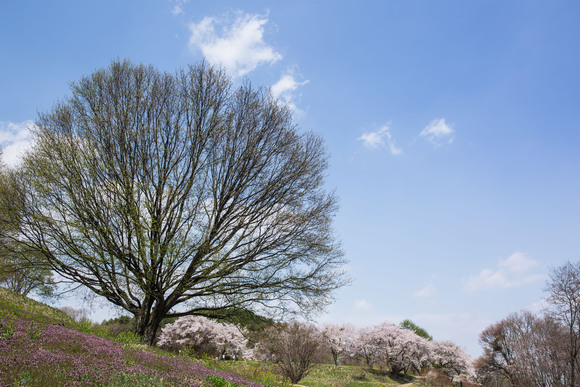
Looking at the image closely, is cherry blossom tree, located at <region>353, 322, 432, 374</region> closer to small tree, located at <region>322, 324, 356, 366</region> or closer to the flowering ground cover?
small tree, located at <region>322, 324, 356, 366</region>

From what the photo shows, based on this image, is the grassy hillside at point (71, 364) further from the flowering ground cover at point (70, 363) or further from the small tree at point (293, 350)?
the small tree at point (293, 350)

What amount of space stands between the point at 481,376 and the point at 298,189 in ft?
137

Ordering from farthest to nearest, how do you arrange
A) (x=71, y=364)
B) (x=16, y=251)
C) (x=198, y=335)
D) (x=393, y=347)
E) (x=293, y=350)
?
(x=393, y=347), (x=198, y=335), (x=293, y=350), (x=16, y=251), (x=71, y=364)

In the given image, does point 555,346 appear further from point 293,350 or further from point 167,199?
point 167,199

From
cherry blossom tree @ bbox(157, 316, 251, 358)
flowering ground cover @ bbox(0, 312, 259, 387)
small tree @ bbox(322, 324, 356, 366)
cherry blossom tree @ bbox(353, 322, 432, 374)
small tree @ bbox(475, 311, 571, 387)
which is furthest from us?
small tree @ bbox(322, 324, 356, 366)

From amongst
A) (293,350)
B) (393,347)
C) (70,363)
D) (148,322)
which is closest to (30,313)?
(148,322)

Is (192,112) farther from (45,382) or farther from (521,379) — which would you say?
(521,379)

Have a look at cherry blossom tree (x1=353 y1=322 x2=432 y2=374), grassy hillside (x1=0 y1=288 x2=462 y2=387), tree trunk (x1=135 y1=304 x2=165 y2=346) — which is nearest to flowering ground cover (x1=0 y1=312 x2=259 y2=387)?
grassy hillside (x1=0 y1=288 x2=462 y2=387)

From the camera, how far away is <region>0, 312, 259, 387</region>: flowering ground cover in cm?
487

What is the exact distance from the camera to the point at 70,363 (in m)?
5.65

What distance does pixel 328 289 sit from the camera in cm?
1455

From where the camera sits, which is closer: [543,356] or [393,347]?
[543,356]

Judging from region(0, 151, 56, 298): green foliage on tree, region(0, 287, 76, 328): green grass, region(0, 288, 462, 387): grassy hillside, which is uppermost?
region(0, 151, 56, 298): green foliage on tree

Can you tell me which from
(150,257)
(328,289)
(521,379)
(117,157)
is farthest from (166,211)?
(521,379)
